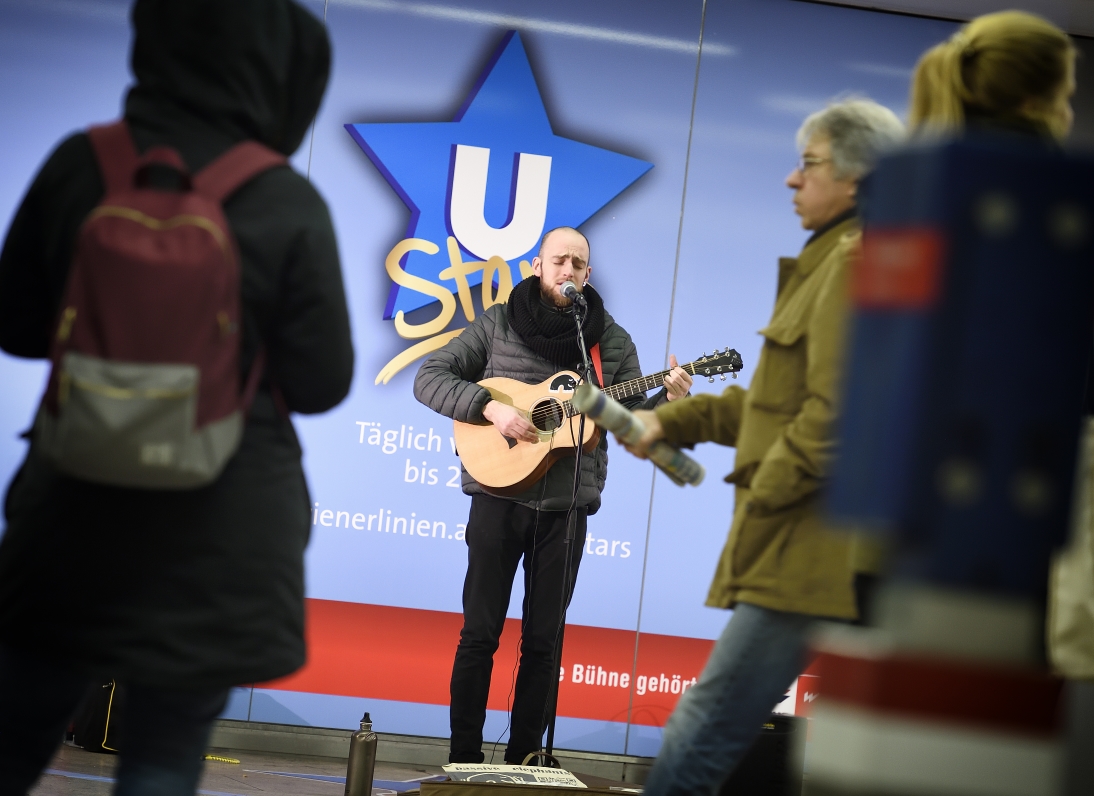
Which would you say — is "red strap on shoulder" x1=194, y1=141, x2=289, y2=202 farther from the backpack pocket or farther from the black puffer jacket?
the black puffer jacket

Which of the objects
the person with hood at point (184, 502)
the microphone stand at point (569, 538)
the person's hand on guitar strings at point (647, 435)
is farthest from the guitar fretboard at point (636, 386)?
the person with hood at point (184, 502)

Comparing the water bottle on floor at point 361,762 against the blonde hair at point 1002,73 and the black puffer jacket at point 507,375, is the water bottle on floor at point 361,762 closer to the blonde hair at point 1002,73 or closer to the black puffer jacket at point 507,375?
the black puffer jacket at point 507,375

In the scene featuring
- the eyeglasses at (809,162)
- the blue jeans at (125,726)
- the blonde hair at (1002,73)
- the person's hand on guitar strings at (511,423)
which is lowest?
the blue jeans at (125,726)

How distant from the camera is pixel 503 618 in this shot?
14.5 feet

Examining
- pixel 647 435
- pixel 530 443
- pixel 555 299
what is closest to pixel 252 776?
pixel 530 443

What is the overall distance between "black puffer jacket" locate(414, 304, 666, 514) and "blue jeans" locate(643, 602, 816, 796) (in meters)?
2.41

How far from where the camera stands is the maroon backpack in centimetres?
145

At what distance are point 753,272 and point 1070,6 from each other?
199cm

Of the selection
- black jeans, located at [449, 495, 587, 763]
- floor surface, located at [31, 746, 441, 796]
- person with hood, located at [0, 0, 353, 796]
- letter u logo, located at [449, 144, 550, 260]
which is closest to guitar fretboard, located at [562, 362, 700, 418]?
black jeans, located at [449, 495, 587, 763]

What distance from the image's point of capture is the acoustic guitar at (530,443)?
4418 mm

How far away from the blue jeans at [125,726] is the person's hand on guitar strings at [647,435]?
2.81 feet

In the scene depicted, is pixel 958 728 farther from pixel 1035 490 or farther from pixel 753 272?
pixel 753 272

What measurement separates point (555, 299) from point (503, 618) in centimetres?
130

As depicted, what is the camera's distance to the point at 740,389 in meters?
2.26
